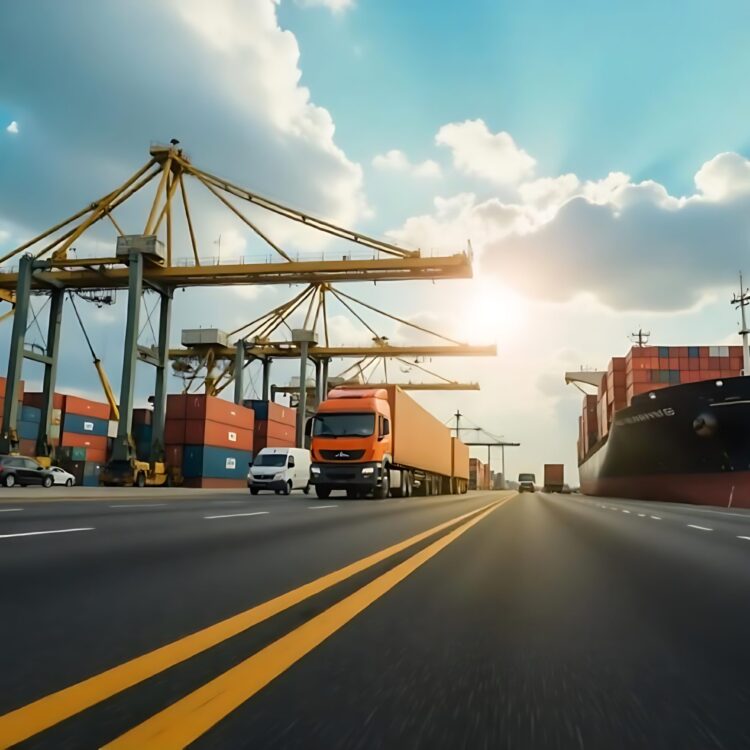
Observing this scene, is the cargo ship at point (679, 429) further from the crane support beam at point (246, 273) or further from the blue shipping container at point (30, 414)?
the blue shipping container at point (30, 414)

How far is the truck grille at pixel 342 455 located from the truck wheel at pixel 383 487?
1366 mm

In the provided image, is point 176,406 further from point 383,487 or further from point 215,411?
point 383,487

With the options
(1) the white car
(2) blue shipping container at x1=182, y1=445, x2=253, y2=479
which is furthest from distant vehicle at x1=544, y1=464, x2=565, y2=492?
(1) the white car

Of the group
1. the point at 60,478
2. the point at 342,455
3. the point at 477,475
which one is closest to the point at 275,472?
the point at 342,455

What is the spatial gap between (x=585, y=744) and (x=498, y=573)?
3851mm

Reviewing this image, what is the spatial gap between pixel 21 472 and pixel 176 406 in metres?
15.3

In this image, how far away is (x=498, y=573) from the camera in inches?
228

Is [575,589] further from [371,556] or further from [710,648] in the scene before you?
[371,556]

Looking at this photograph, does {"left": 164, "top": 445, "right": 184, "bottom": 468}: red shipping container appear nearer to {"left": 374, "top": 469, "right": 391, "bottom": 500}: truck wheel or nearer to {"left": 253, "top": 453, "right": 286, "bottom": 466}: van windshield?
{"left": 253, "top": 453, "right": 286, "bottom": 466}: van windshield

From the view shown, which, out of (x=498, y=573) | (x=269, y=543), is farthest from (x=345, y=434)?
(x=498, y=573)

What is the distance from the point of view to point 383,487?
76.8ft

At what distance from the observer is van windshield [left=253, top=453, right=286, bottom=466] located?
3086 cm

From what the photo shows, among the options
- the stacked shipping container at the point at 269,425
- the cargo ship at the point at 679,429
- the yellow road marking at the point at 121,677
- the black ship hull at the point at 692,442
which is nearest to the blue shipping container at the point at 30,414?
the stacked shipping container at the point at 269,425

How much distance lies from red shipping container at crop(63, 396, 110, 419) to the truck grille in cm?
2665
